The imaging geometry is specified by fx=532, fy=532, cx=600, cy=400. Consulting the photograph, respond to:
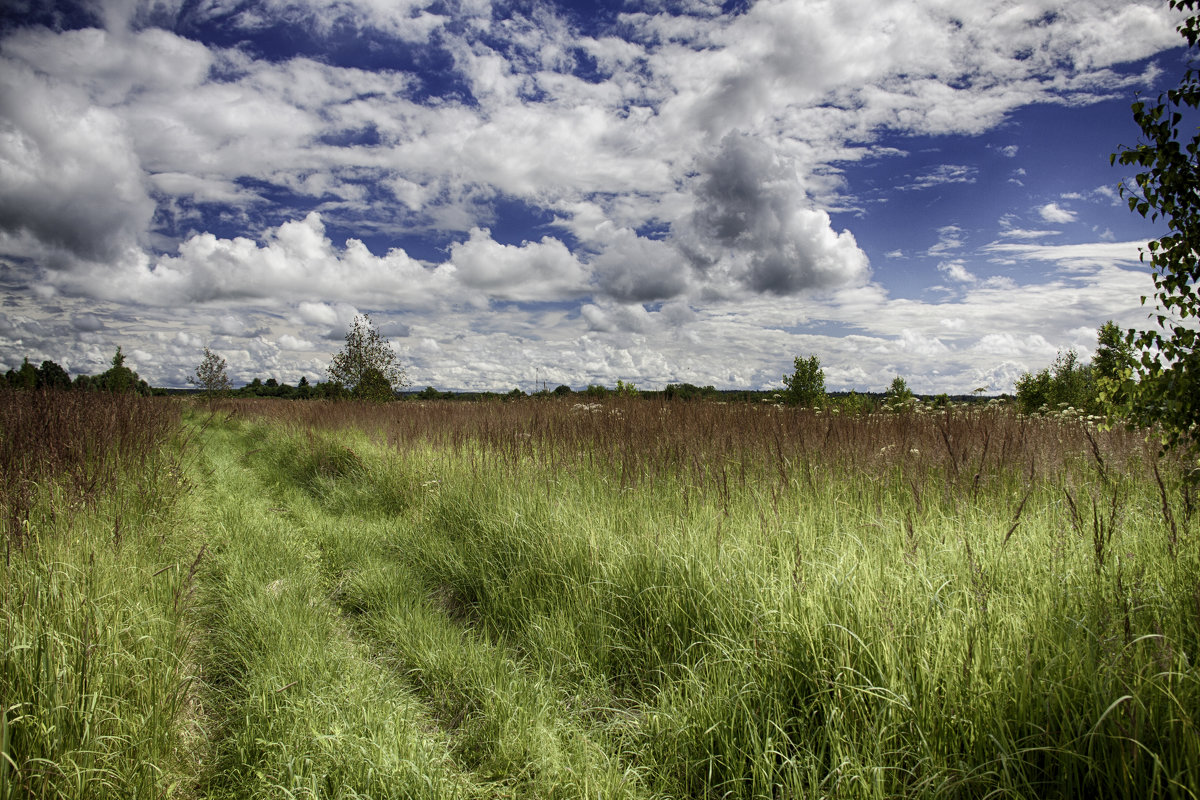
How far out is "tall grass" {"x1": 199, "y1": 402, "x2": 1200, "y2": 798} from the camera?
5.92 ft

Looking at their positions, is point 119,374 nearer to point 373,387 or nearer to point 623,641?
point 373,387

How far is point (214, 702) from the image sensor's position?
9.51ft

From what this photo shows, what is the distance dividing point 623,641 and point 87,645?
99.6 inches

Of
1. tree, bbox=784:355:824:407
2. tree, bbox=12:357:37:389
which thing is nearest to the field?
tree, bbox=784:355:824:407

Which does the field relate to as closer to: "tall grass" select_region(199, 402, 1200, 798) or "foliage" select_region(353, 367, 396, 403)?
"tall grass" select_region(199, 402, 1200, 798)

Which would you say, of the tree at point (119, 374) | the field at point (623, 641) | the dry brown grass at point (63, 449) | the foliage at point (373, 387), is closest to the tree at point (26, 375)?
the tree at point (119, 374)

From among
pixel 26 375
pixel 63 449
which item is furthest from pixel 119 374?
pixel 63 449

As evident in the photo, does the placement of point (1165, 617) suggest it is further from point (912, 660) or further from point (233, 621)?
point (233, 621)

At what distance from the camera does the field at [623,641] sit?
73.2 inches

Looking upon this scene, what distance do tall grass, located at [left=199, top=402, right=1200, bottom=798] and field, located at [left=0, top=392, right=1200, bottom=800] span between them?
21mm

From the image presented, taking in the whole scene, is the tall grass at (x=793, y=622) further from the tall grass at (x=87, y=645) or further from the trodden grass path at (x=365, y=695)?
the tall grass at (x=87, y=645)

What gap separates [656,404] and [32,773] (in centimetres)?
790

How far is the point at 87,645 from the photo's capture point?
2.24 m

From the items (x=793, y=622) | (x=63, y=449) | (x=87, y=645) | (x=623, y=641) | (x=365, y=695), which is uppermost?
(x=63, y=449)
